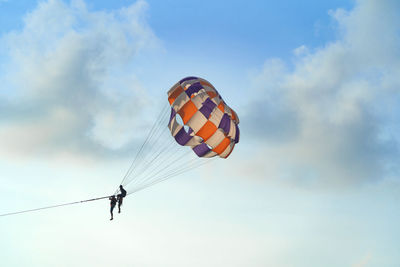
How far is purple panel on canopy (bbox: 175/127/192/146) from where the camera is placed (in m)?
19.2

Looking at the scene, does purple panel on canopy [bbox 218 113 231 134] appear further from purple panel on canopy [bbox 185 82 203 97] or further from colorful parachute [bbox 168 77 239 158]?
purple panel on canopy [bbox 185 82 203 97]

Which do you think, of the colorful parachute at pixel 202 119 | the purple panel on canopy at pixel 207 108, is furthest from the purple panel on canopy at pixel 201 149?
the purple panel on canopy at pixel 207 108

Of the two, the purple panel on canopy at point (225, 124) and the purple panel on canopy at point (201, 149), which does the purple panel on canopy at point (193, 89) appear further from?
the purple panel on canopy at point (201, 149)

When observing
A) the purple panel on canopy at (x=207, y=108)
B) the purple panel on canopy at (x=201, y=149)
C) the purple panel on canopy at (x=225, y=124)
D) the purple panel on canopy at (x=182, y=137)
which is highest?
the purple panel on canopy at (x=207, y=108)

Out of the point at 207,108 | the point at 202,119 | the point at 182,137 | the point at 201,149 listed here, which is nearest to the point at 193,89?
the point at 207,108

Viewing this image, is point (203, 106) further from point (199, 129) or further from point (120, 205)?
point (120, 205)

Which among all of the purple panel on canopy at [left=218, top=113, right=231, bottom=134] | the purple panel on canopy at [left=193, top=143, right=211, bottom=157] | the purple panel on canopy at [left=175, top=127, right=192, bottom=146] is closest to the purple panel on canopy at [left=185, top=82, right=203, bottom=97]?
the purple panel on canopy at [left=218, top=113, right=231, bottom=134]

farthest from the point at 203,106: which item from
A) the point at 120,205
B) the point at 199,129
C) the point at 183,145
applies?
the point at 120,205

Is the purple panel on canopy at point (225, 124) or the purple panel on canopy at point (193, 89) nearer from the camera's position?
the purple panel on canopy at point (225, 124)

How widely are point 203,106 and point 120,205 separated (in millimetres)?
7173

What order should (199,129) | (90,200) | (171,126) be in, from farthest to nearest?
1. (171,126)
2. (199,129)
3. (90,200)

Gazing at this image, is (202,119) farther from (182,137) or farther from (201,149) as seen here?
(201,149)

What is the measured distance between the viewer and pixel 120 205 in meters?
18.3

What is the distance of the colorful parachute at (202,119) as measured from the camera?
1836cm
